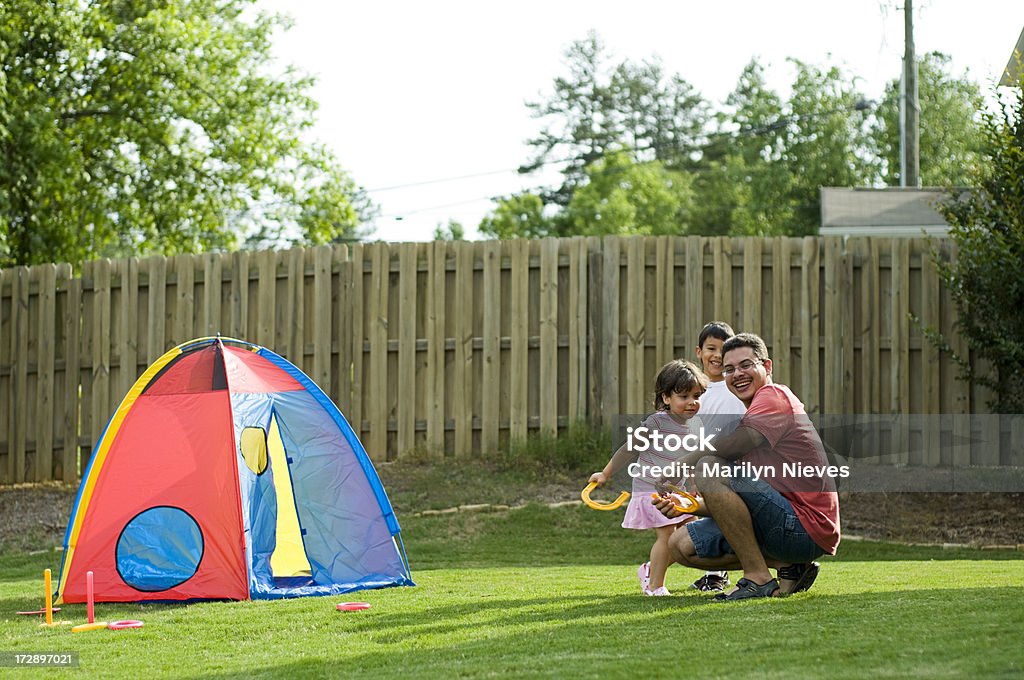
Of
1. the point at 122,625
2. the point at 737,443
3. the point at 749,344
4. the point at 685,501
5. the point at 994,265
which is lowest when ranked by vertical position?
the point at 122,625

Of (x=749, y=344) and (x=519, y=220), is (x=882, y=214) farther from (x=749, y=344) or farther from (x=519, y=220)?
(x=519, y=220)

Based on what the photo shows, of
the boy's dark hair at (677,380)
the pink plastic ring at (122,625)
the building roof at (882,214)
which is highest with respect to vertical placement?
the building roof at (882,214)

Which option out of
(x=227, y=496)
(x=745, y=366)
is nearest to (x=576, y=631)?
(x=745, y=366)

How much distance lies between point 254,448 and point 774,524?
3091 millimetres

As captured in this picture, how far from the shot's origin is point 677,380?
5.99m

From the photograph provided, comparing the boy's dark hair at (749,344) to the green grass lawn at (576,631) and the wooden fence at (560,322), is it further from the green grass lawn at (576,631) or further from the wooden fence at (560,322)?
the wooden fence at (560,322)

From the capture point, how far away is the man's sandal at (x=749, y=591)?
5.16 meters

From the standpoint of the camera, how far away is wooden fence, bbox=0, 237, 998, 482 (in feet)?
34.8

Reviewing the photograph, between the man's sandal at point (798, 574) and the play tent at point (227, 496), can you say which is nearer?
the man's sandal at point (798, 574)

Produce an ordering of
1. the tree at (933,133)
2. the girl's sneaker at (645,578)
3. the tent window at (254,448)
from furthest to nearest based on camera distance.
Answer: the tree at (933,133), the tent window at (254,448), the girl's sneaker at (645,578)

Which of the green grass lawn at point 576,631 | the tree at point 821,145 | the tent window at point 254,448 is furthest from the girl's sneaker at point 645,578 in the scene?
the tree at point 821,145

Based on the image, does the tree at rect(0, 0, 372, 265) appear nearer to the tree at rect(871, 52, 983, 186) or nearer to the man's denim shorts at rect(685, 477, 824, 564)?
the man's denim shorts at rect(685, 477, 824, 564)

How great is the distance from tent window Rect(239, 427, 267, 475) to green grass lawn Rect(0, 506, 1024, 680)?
882 millimetres

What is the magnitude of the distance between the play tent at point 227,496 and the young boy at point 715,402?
1.84 metres
